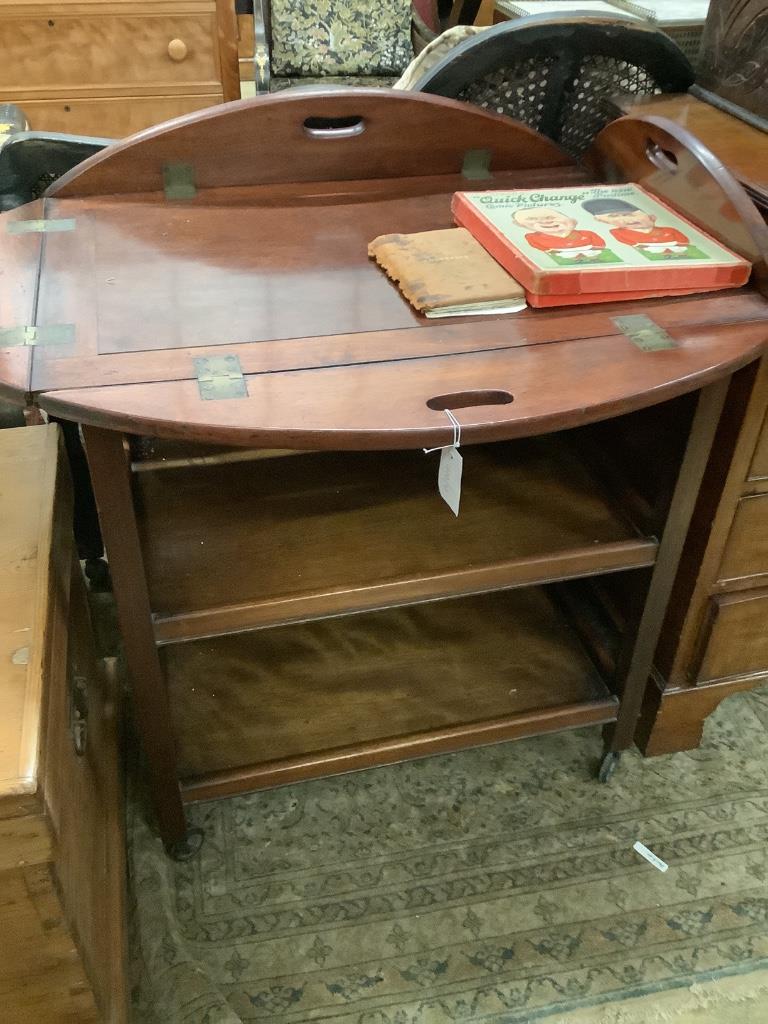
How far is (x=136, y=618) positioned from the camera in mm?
910

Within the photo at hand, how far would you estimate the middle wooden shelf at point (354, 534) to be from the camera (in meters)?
0.97

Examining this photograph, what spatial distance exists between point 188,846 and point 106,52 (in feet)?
7.41

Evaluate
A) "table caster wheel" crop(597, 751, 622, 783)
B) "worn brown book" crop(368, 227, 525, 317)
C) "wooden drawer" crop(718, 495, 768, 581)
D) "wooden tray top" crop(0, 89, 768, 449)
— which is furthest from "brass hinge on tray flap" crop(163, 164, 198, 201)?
"table caster wheel" crop(597, 751, 622, 783)

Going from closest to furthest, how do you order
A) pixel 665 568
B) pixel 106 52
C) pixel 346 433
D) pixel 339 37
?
pixel 346 433
pixel 665 568
pixel 106 52
pixel 339 37

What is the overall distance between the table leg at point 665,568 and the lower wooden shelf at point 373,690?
0.04m

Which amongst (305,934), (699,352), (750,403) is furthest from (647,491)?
(305,934)

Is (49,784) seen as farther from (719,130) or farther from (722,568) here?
(719,130)

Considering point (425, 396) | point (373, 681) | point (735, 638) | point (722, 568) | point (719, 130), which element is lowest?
point (373, 681)

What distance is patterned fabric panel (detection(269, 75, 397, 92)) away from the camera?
265 cm

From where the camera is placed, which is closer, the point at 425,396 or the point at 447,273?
the point at 425,396

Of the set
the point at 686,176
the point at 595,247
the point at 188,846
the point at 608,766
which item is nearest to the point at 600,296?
the point at 595,247

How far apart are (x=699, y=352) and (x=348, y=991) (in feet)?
2.67

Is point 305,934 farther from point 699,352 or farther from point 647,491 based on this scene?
point 699,352

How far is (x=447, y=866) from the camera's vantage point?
1.18 metres
